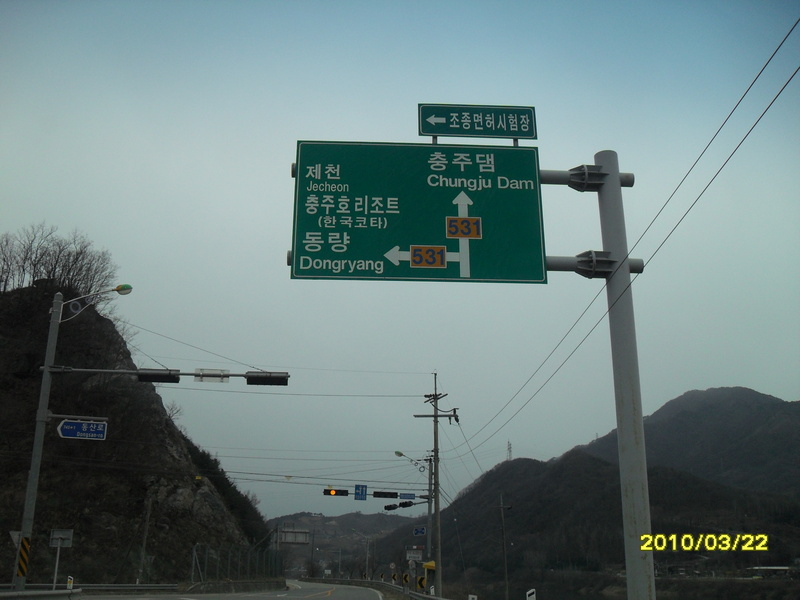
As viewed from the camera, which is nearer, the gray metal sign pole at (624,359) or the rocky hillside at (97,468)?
the gray metal sign pole at (624,359)

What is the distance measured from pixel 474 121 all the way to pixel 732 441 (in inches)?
5748

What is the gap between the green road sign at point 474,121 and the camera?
10250 mm

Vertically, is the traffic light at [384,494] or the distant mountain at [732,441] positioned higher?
the distant mountain at [732,441]

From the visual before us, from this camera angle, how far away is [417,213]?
10.0m

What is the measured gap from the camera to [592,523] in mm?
111875

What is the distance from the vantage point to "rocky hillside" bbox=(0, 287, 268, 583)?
43.9 m

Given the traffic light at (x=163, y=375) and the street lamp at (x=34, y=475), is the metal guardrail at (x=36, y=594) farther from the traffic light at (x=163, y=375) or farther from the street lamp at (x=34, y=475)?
the traffic light at (x=163, y=375)

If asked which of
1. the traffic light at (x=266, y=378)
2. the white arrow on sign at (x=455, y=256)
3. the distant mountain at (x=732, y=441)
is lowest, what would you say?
the traffic light at (x=266, y=378)

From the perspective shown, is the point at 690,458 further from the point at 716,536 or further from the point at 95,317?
the point at 716,536

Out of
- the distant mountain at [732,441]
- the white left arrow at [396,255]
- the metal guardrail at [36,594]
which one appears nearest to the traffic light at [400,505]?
the metal guardrail at [36,594]

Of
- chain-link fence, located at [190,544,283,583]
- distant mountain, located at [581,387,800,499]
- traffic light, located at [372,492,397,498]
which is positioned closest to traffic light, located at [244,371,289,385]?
traffic light, located at [372,492,397,498]

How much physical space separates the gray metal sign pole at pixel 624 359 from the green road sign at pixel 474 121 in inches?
33.5
